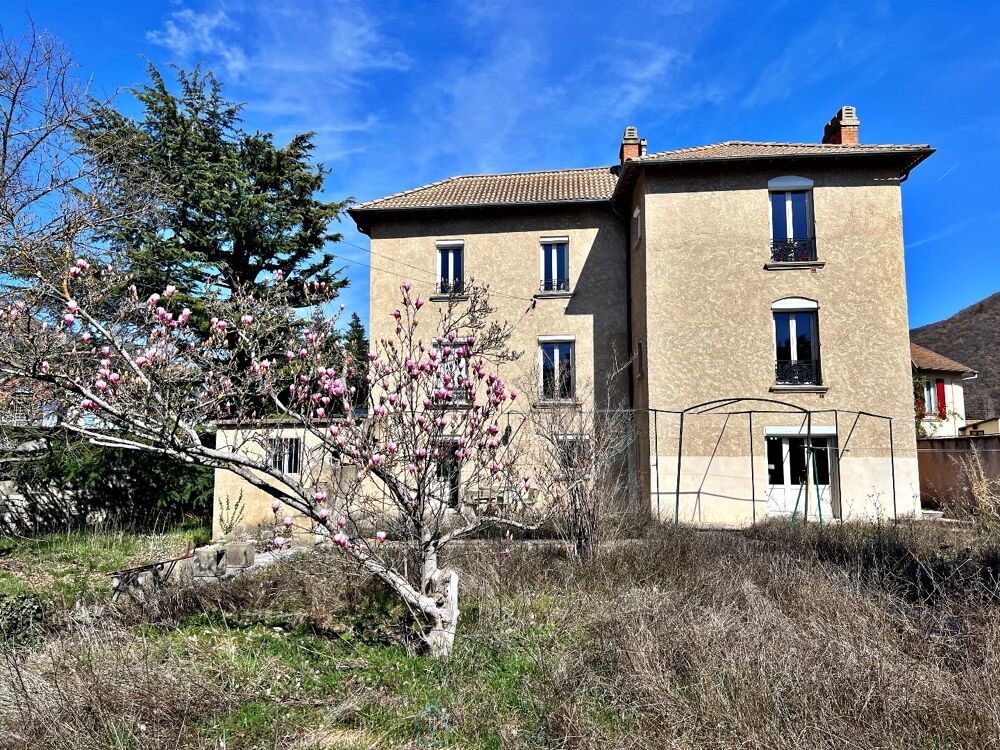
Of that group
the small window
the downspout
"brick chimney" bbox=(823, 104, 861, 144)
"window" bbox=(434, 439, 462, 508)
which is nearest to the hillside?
the small window

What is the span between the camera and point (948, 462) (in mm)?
16906

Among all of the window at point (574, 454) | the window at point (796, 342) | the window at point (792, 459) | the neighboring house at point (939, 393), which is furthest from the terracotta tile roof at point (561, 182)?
the neighboring house at point (939, 393)

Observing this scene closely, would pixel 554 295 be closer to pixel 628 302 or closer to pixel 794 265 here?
pixel 628 302

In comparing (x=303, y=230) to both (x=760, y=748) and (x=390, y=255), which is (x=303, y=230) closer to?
(x=390, y=255)

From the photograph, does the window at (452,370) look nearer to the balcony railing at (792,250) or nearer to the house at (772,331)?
the house at (772,331)

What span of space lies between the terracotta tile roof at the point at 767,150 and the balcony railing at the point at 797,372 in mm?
5045

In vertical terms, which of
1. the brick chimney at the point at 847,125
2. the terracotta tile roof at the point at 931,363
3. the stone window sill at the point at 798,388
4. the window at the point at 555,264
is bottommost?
the stone window sill at the point at 798,388

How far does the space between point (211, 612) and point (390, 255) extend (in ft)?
44.9

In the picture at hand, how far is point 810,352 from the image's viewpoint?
15039 mm

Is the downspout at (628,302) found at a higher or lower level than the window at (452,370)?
higher

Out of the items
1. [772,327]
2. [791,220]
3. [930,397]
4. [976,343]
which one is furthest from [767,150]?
[976,343]

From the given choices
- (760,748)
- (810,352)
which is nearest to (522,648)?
(760,748)

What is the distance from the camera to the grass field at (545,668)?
3.58 m

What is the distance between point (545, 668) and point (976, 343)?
54.1 m
